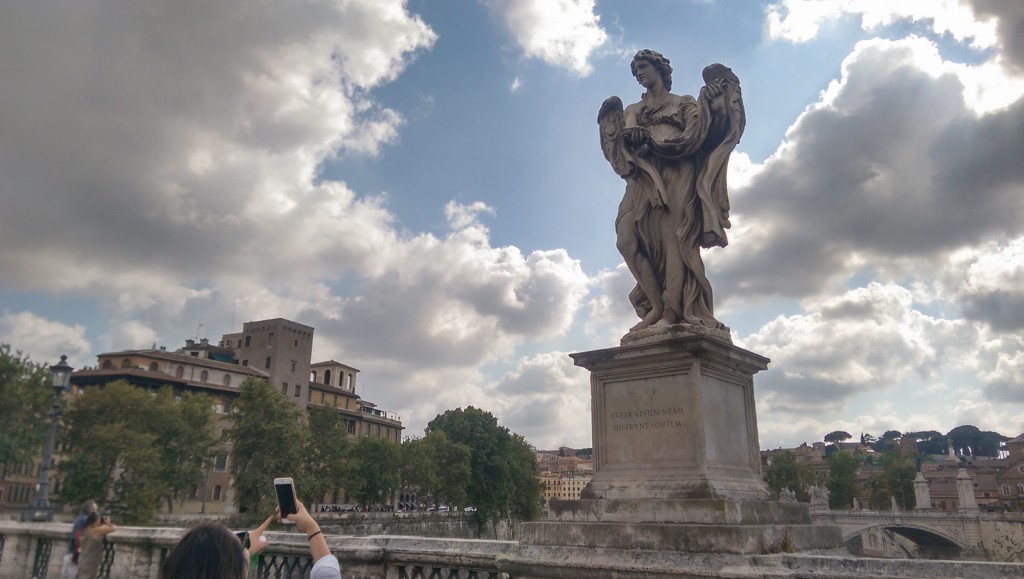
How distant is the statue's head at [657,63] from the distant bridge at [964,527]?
202 ft

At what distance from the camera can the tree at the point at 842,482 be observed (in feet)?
314

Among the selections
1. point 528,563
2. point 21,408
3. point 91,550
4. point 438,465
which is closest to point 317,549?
point 528,563

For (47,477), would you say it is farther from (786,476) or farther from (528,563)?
(786,476)

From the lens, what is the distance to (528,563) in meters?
5.97

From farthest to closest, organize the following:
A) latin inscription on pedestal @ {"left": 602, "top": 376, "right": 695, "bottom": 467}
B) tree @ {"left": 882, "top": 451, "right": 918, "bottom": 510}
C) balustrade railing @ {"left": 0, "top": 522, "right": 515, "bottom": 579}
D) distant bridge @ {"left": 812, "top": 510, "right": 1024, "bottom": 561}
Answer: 1. tree @ {"left": 882, "top": 451, "right": 918, "bottom": 510}
2. distant bridge @ {"left": 812, "top": 510, "right": 1024, "bottom": 561}
3. latin inscription on pedestal @ {"left": 602, "top": 376, "right": 695, "bottom": 467}
4. balustrade railing @ {"left": 0, "top": 522, "right": 515, "bottom": 579}

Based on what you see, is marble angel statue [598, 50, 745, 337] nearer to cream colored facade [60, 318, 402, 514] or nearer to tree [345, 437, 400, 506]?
cream colored facade [60, 318, 402, 514]

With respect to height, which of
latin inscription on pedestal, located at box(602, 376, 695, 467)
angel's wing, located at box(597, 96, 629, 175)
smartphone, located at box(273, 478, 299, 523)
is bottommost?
smartphone, located at box(273, 478, 299, 523)

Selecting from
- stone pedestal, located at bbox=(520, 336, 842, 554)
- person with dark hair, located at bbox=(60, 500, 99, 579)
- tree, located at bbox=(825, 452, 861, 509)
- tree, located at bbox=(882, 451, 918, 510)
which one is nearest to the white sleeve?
stone pedestal, located at bbox=(520, 336, 842, 554)

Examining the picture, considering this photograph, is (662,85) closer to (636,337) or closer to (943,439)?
(636,337)

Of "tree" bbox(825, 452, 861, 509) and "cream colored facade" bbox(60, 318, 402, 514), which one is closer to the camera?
"cream colored facade" bbox(60, 318, 402, 514)

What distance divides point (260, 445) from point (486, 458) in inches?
1201

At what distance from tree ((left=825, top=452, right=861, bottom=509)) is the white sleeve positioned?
105997mm

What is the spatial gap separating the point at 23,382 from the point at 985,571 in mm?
48803

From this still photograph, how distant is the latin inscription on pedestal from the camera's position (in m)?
6.32
